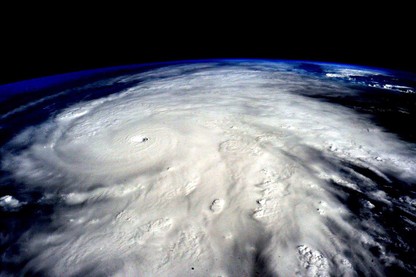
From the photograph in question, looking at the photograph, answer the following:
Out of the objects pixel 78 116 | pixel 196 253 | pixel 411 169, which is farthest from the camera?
pixel 78 116

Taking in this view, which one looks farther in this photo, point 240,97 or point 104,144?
point 240,97

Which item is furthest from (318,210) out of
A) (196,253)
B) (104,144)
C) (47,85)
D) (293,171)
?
(47,85)

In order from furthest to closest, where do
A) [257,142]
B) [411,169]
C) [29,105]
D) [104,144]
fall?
[29,105] < [104,144] < [257,142] < [411,169]

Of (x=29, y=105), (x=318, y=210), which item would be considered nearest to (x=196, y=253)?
(x=318, y=210)

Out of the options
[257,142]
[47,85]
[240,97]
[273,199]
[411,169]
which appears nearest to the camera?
[273,199]

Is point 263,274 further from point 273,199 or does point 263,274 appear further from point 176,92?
point 176,92

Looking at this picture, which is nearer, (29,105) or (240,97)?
(240,97)

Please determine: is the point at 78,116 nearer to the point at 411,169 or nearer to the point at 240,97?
the point at 240,97
